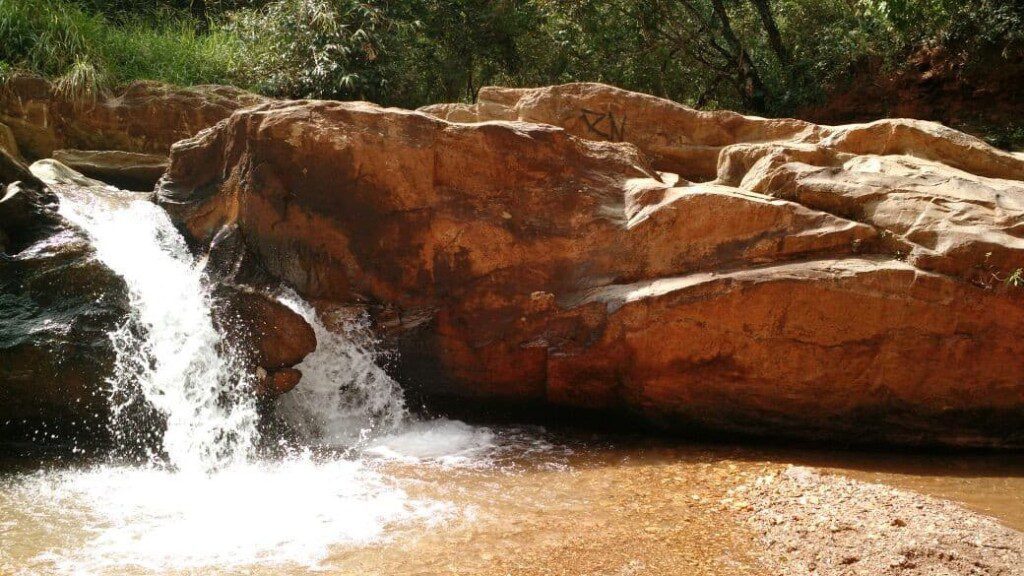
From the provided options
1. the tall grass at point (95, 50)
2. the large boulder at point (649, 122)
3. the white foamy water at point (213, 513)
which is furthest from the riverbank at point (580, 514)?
the tall grass at point (95, 50)

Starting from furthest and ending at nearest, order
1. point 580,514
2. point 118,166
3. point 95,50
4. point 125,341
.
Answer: point 95,50 → point 118,166 → point 125,341 → point 580,514

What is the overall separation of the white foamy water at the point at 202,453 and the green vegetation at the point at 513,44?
4.17 metres

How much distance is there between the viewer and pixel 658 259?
6102mm

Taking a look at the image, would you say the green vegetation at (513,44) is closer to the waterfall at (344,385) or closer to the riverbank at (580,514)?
the waterfall at (344,385)

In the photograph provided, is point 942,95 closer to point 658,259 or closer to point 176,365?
point 658,259

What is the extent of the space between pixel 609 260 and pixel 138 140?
621 cm

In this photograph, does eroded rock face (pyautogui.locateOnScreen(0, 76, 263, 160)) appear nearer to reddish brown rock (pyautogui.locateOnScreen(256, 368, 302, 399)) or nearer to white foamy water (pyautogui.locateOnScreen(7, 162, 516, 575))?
white foamy water (pyautogui.locateOnScreen(7, 162, 516, 575))

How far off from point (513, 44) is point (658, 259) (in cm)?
774

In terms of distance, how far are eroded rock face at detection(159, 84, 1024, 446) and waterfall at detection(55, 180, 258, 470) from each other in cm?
54

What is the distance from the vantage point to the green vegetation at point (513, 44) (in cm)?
1058

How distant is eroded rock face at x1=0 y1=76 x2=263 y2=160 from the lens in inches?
386

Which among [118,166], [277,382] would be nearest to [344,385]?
[277,382]

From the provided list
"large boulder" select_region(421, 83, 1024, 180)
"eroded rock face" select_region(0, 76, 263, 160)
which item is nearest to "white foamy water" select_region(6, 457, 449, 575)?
"large boulder" select_region(421, 83, 1024, 180)

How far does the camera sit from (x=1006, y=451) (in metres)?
5.73
